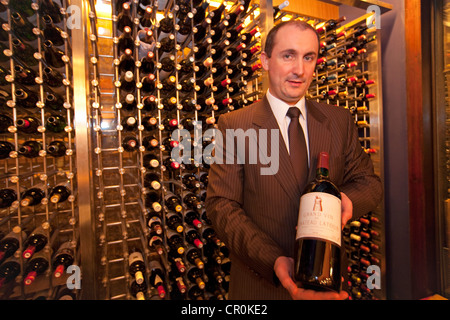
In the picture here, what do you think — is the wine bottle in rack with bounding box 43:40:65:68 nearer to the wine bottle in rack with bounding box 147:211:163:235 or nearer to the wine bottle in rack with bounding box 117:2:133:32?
the wine bottle in rack with bounding box 117:2:133:32

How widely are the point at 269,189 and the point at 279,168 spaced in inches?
3.5

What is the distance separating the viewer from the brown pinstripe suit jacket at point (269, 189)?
0.86m

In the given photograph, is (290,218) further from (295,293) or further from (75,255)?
(75,255)

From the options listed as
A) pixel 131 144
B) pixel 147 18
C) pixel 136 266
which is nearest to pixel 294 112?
pixel 131 144

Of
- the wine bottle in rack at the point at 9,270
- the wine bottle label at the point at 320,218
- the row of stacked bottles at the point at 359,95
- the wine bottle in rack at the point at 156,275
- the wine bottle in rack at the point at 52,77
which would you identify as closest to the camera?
the wine bottle label at the point at 320,218

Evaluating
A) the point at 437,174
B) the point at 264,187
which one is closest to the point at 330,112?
the point at 264,187

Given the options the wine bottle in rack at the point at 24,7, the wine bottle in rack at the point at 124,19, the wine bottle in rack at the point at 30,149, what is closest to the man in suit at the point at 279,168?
the wine bottle in rack at the point at 124,19

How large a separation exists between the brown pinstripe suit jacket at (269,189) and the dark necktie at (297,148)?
3 centimetres

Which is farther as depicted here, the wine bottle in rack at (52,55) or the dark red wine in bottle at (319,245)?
the wine bottle in rack at (52,55)

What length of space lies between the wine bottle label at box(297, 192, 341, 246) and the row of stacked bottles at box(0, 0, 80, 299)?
3.87 ft

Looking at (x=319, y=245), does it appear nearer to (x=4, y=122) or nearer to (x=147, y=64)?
(x=147, y=64)

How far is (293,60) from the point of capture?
0.95 metres

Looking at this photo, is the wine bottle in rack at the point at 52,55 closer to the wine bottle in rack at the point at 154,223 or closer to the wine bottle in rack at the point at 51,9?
the wine bottle in rack at the point at 51,9

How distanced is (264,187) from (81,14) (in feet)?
4.30
